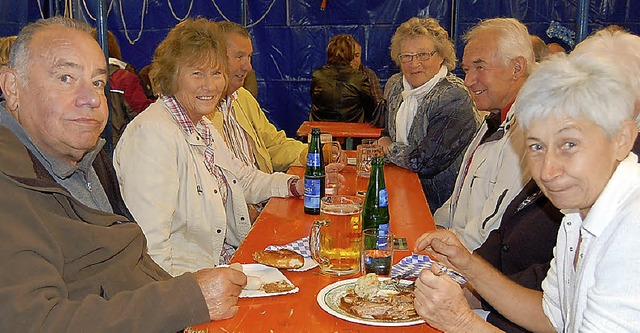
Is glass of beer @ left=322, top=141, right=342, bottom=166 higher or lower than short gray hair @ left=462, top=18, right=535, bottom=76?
lower

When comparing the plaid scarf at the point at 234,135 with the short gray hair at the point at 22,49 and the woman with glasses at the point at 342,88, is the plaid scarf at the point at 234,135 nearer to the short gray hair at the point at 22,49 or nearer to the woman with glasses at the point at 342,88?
the short gray hair at the point at 22,49

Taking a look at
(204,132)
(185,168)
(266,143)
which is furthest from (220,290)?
(266,143)

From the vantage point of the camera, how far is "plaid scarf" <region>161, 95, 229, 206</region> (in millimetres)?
2621

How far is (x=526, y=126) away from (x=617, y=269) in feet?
1.18

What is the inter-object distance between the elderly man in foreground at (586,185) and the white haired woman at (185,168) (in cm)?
122

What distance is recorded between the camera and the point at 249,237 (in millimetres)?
2205

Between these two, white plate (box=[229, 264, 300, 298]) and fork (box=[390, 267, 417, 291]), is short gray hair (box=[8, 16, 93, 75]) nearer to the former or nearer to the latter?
white plate (box=[229, 264, 300, 298])

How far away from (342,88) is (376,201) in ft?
16.0

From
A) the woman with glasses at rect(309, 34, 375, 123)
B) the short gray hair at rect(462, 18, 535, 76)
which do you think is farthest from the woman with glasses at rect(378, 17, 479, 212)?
the woman with glasses at rect(309, 34, 375, 123)

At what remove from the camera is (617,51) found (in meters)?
1.66

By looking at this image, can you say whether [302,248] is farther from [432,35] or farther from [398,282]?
[432,35]

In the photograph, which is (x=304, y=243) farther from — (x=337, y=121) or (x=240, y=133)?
(x=337, y=121)

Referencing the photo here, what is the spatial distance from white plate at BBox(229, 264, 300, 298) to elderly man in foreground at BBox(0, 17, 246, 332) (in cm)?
6

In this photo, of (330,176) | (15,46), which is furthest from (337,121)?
(15,46)
